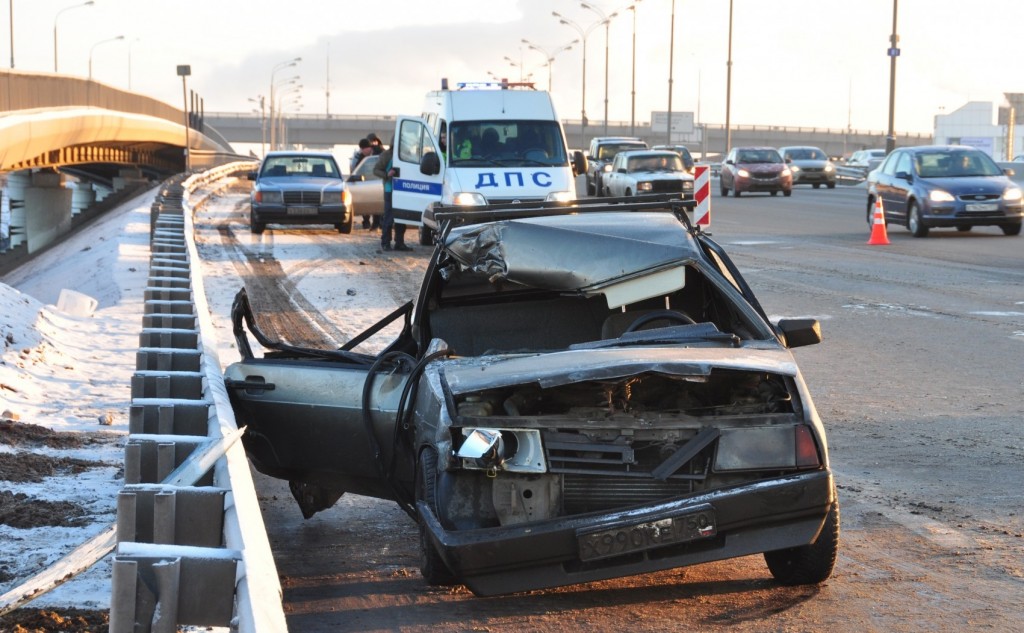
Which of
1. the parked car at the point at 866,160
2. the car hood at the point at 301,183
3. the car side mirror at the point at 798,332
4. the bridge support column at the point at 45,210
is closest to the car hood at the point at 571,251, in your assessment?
the car side mirror at the point at 798,332

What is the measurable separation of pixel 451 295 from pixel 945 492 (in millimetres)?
2695

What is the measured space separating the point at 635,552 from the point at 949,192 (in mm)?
21639

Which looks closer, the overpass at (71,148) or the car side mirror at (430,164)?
the car side mirror at (430,164)

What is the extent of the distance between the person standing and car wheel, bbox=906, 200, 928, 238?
363 inches

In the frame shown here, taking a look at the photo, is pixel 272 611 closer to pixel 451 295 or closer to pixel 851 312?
pixel 451 295

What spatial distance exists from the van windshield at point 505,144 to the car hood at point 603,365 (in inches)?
646

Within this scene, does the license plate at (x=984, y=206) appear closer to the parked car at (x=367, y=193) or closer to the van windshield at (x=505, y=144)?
the van windshield at (x=505, y=144)

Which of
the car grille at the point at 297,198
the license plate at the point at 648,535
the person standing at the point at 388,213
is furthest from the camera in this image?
the car grille at the point at 297,198

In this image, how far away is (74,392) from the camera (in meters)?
10.7

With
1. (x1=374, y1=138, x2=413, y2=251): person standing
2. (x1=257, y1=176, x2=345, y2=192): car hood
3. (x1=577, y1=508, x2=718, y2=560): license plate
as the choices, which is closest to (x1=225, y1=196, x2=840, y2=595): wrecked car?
(x1=577, y1=508, x2=718, y2=560): license plate

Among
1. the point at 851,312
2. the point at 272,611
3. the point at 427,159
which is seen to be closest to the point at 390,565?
the point at 272,611

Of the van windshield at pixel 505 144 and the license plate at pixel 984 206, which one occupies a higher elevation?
the van windshield at pixel 505 144

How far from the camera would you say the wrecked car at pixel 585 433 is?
5.15m

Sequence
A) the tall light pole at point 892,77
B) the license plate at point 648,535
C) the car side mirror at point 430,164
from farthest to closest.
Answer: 1. the tall light pole at point 892,77
2. the car side mirror at point 430,164
3. the license plate at point 648,535
